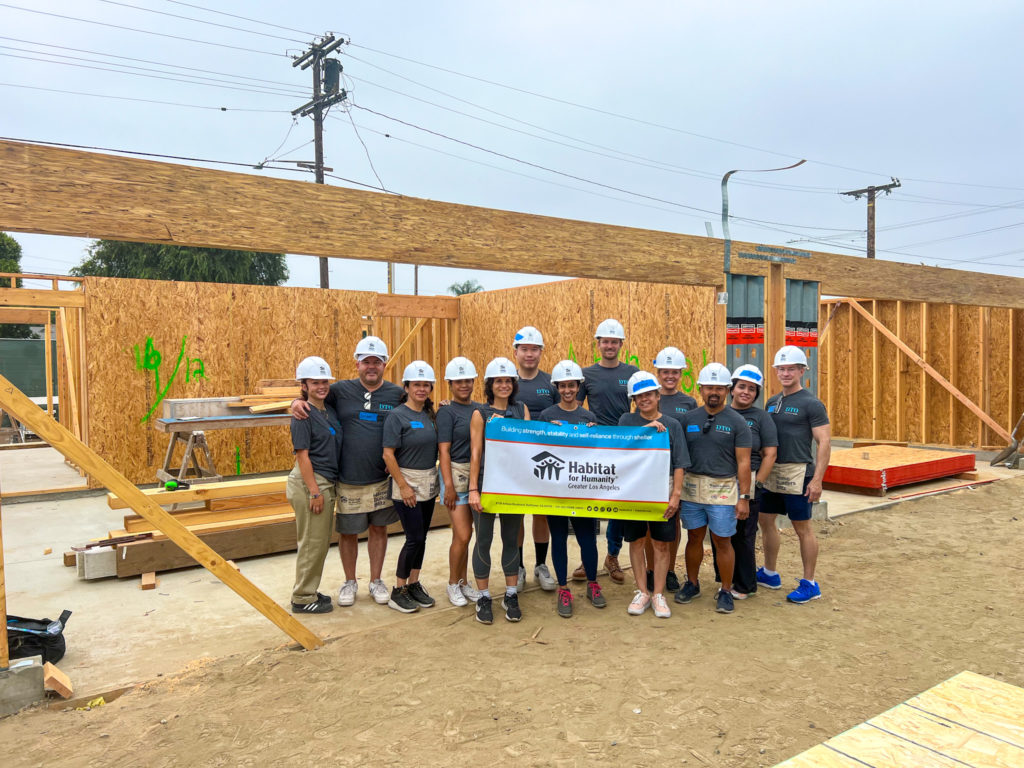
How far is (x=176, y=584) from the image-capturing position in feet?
18.6

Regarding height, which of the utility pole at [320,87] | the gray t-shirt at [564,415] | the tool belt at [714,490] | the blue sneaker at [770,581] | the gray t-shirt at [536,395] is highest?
the utility pole at [320,87]

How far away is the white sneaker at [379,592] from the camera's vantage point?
5.07 m

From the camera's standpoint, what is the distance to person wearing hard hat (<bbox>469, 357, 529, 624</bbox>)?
4711 millimetres

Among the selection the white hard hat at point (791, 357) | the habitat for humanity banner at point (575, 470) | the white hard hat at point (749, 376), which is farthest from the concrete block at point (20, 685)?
the white hard hat at point (791, 357)

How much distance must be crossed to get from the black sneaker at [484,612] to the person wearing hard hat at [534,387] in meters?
0.35

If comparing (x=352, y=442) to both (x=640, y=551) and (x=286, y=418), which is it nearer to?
(x=640, y=551)

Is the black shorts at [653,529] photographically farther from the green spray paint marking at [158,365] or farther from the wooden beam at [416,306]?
the wooden beam at [416,306]

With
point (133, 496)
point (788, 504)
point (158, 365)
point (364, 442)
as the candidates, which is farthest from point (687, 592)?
point (158, 365)

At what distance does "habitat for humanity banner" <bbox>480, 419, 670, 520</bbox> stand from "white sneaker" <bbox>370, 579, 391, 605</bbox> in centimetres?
114

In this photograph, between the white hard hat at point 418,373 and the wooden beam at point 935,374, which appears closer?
the white hard hat at point 418,373

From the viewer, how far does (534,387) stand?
17.3 ft

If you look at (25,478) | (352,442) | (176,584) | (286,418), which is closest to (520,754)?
(352,442)

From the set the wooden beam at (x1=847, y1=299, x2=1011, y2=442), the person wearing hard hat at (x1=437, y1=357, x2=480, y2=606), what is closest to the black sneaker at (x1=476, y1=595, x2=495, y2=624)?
the person wearing hard hat at (x1=437, y1=357, x2=480, y2=606)

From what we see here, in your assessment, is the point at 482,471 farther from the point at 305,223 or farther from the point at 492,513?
the point at 305,223
